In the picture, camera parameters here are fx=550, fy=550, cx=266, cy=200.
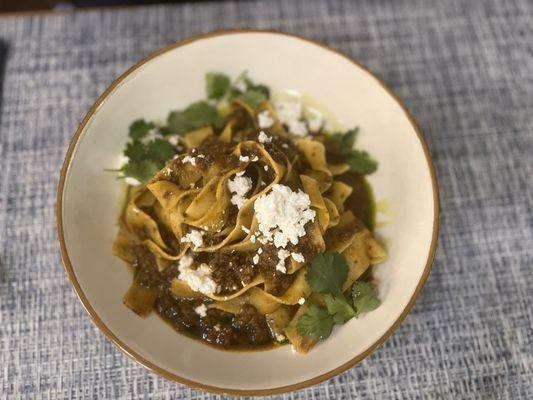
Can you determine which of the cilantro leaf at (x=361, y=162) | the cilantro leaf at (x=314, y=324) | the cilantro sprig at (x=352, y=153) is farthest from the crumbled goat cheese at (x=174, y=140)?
the cilantro leaf at (x=314, y=324)

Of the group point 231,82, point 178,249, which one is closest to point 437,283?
point 178,249

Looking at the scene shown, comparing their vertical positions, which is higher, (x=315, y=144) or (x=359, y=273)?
(x=315, y=144)

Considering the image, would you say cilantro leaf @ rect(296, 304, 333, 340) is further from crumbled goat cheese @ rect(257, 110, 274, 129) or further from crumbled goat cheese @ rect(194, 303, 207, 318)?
crumbled goat cheese @ rect(257, 110, 274, 129)

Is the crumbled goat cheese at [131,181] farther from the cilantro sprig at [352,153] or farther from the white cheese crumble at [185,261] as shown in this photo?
the cilantro sprig at [352,153]

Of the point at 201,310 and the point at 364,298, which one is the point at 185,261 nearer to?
the point at 201,310

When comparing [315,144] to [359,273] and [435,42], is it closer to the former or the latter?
[359,273]

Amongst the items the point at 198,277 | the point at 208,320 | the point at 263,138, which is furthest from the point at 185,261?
the point at 263,138
